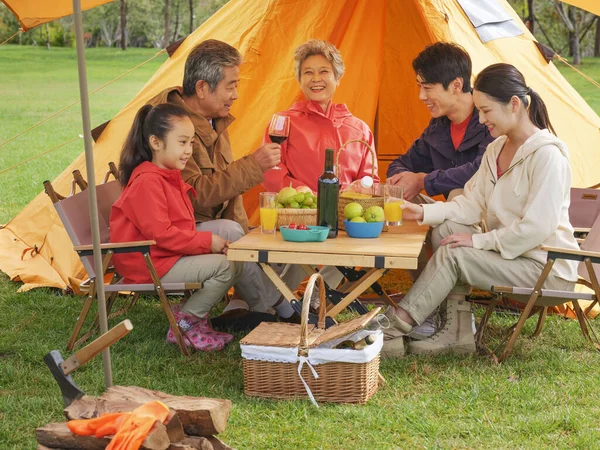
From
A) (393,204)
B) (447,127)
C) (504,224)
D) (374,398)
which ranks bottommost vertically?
(374,398)

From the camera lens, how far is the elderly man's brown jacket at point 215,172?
15.1 feet

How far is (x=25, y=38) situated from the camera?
3997 cm

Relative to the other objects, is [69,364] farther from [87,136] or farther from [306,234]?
[306,234]

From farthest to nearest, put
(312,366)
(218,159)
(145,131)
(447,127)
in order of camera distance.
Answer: (447,127) < (218,159) < (145,131) < (312,366)

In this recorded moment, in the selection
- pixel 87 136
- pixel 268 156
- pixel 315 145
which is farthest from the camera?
pixel 315 145

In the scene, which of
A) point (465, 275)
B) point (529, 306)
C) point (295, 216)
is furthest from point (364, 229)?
point (529, 306)

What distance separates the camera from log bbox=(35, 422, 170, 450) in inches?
104

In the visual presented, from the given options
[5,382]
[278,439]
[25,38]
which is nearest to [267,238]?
[278,439]

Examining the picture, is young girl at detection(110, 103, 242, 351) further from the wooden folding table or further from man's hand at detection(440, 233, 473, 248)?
man's hand at detection(440, 233, 473, 248)

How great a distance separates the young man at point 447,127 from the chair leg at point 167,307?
1204mm

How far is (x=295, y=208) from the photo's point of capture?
415 cm

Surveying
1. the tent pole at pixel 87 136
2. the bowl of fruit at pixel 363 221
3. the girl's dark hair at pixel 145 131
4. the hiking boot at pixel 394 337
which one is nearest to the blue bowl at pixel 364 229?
the bowl of fruit at pixel 363 221

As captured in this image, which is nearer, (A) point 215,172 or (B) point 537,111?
(B) point 537,111

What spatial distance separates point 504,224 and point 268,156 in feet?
3.91
